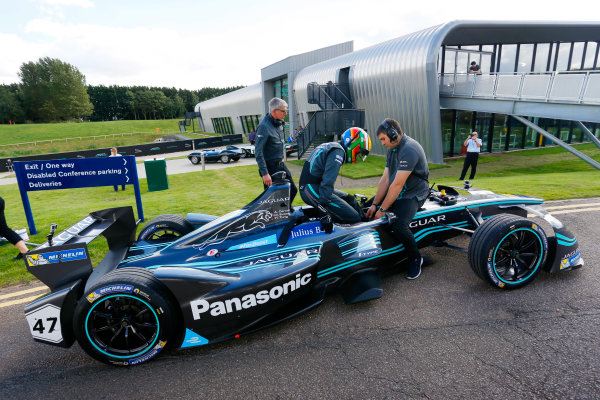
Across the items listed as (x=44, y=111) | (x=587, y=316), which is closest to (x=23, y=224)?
(x=587, y=316)

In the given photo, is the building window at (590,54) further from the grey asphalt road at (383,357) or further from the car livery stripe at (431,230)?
the grey asphalt road at (383,357)

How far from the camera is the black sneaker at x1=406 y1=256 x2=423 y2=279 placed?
4.29m

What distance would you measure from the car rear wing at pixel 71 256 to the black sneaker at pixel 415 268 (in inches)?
134

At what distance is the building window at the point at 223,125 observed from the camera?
166 ft

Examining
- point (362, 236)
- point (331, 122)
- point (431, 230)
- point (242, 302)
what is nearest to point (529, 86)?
point (331, 122)

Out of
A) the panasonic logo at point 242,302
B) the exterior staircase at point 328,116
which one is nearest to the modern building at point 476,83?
the exterior staircase at point 328,116

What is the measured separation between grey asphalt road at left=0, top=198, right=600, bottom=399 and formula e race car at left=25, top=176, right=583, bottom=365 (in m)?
0.19

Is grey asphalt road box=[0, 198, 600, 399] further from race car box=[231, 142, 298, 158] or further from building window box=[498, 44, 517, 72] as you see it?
building window box=[498, 44, 517, 72]

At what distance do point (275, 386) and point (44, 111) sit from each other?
9973cm

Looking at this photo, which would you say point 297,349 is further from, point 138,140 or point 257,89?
point 138,140

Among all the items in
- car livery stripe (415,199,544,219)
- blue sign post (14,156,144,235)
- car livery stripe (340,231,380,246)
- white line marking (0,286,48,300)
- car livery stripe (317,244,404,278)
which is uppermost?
blue sign post (14,156,144,235)

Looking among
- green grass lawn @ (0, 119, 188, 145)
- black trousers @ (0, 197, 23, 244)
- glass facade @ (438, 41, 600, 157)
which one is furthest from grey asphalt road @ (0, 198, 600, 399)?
green grass lawn @ (0, 119, 188, 145)

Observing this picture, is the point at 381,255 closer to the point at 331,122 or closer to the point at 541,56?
the point at 331,122

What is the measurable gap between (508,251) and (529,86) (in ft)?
37.9
